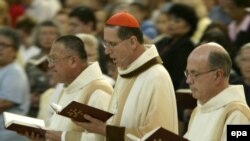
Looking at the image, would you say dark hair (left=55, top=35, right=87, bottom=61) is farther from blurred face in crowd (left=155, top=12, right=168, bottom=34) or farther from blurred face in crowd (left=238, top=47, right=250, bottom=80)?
blurred face in crowd (left=155, top=12, right=168, bottom=34)

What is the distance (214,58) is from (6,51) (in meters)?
4.28

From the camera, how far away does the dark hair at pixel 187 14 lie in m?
13.0

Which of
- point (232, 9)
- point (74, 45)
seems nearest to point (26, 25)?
point (232, 9)

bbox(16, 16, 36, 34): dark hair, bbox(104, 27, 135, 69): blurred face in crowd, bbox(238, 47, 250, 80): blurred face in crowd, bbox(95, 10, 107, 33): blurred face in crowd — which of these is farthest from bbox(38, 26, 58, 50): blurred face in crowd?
bbox(104, 27, 135, 69): blurred face in crowd

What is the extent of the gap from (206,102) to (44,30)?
20.9 ft

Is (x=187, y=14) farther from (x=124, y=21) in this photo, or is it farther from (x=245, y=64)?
(x=124, y=21)

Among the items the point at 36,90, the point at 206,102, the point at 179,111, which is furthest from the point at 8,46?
the point at 206,102

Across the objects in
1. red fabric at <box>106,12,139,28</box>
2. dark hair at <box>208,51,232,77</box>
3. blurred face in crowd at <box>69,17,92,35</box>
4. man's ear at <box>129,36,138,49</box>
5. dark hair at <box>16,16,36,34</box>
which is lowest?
dark hair at <box>16,16,36,34</box>

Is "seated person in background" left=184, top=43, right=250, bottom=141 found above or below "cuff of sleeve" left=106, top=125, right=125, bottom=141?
above

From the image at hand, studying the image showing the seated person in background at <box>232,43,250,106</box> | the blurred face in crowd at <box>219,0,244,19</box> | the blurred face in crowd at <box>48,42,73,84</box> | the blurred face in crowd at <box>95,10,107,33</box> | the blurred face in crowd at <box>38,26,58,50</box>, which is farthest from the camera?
the blurred face in crowd at <box>95,10,107,33</box>

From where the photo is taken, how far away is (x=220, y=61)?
8.57 m

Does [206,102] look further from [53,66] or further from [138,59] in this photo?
[53,66]

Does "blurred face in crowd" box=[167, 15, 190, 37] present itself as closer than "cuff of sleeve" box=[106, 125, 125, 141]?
No

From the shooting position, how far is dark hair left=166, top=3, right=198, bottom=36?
12953 millimetres
